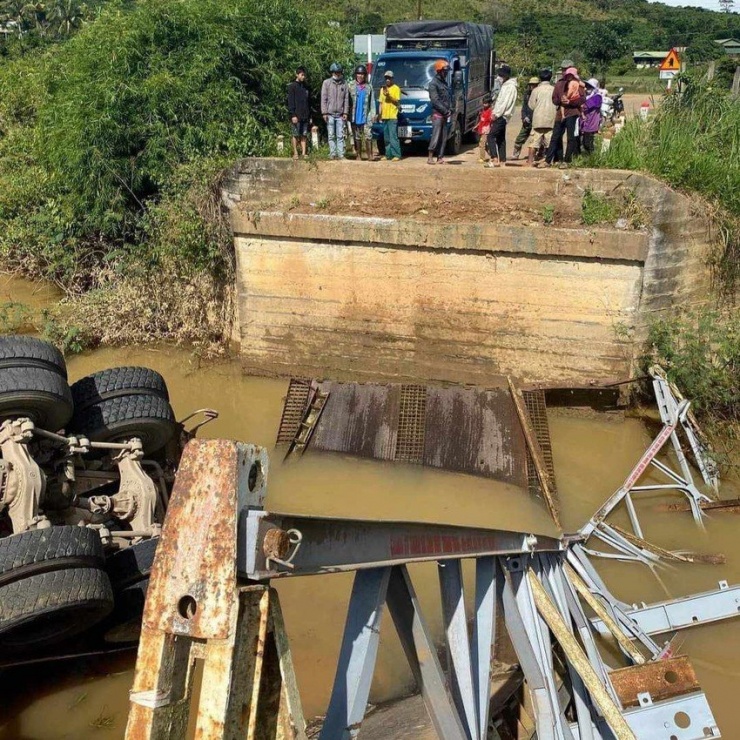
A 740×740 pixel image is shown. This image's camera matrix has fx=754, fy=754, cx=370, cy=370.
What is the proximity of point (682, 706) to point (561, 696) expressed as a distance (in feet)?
2.04

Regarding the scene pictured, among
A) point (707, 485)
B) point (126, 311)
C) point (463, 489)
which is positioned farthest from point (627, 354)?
point (126, 311)

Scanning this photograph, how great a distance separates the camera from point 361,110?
45.1 ft

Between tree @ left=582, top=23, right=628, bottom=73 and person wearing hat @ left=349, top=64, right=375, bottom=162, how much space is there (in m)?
38.3

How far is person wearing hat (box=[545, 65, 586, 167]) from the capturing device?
11.0 m

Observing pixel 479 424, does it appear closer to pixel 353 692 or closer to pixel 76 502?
pixel 76 502

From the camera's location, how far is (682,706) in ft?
12.2

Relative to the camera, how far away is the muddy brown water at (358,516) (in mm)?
5730

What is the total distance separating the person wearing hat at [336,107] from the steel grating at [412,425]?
512 cm

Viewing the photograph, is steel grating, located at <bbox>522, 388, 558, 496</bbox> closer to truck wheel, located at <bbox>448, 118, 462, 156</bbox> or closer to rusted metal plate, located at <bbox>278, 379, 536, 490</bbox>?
rusted metal plate, located at <bbox>278, 379, 536, 490</bbox>

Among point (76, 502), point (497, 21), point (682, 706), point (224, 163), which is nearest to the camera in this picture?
point (682, 706)

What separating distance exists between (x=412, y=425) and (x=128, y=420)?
369 centimetres

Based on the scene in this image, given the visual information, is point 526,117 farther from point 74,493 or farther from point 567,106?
point 74,493

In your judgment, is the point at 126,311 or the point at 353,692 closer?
the point at 353,692

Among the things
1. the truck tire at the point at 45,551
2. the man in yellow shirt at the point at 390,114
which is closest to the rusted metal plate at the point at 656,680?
the truck tire at the point at 45,551
